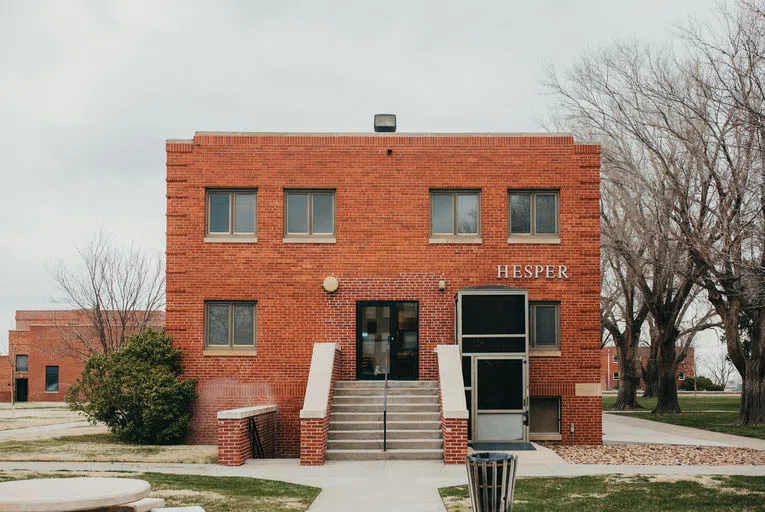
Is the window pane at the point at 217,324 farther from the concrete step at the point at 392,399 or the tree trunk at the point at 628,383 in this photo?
the tree trunk at the point at 628,383

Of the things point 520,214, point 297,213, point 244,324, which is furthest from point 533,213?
point 244,324

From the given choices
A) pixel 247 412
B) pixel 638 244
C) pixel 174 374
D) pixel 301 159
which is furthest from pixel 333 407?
pixel 638 244

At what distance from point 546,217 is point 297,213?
20.8ft

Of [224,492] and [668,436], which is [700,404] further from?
[224,492]

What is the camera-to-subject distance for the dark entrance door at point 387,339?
22.7 m

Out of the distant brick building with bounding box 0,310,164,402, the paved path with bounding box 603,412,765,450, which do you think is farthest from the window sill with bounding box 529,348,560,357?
the distant brick building with bounding box 0,310,164,402

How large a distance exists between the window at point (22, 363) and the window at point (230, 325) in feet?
182

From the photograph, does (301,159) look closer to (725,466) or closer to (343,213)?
→ (343,213)

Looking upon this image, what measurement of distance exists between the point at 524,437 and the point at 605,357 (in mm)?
96064

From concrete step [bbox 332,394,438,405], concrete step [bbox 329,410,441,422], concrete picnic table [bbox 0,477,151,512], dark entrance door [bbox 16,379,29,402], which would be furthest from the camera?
dark entrance door [bbox 16,379,29,402]

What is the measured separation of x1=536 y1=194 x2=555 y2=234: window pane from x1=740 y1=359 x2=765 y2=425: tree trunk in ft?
40.8

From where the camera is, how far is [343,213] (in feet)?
75.4

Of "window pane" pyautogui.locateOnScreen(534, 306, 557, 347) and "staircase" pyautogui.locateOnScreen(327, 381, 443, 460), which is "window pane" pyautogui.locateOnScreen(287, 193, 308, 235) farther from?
"window pane" pyautogui.locateOnScreen(534, 306, 557, 347)

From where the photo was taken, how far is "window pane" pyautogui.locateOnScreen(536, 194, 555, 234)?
2325cm
